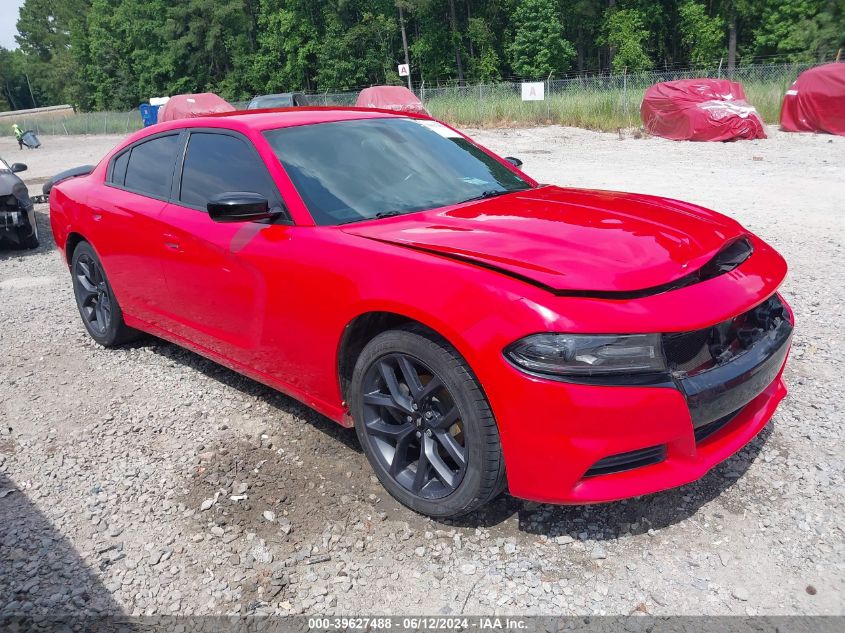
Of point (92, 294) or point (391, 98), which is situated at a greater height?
point (391, 98)

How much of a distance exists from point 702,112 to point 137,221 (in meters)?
16.9

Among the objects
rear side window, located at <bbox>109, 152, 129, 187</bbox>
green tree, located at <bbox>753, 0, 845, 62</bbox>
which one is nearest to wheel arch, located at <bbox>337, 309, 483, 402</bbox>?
rear side window, located at <bbox>109, 152, 129, 187</bbox>

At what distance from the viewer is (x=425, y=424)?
105 inches

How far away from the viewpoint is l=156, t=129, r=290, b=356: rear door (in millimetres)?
3264

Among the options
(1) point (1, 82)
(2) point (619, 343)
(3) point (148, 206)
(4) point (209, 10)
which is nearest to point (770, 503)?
(2) point (619, 343)

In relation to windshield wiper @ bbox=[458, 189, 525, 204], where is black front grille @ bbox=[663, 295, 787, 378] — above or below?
below

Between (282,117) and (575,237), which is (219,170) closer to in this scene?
(282,117)

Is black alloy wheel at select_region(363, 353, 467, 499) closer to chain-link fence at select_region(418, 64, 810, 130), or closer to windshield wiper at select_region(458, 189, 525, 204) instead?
windshield wiper at select_region(458, 189, 525, 204)

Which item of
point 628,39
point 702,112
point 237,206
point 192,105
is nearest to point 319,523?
point 237,206

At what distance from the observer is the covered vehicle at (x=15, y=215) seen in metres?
8.63

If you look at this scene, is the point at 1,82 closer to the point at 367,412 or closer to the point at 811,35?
the point at 811,35

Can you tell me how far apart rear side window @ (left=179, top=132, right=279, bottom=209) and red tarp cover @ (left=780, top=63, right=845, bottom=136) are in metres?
18.4

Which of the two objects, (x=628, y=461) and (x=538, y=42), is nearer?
(x=628, y=461)

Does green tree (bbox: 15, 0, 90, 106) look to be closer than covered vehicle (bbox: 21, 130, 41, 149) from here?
No
